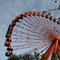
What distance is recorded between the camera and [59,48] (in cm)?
3509

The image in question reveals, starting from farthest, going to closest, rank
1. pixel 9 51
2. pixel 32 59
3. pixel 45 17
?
1. pixel 32 59
2. pixel 45 17
3. pixel 9 51

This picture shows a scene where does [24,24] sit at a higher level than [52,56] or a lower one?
higher

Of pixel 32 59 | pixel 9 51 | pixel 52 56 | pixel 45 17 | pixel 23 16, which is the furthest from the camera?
pixel 32 59

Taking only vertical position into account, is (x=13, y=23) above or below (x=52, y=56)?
above

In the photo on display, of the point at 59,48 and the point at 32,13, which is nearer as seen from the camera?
the point at 59,48

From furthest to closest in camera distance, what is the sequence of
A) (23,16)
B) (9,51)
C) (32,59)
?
1. (32,59)
2. (23,16)
3. (9,51)

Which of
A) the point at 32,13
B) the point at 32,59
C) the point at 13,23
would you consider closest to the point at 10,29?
the point at 13,23

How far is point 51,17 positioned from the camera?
137 feet

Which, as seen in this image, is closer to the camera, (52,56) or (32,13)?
(52,56)

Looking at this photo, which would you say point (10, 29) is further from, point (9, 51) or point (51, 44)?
point (51, 44)

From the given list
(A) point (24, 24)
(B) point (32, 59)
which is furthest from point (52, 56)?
(B) point (32, 59)

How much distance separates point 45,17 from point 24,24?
5.90 m

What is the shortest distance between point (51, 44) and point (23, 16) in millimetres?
5449

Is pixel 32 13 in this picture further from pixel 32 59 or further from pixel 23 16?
pixel 32 59
